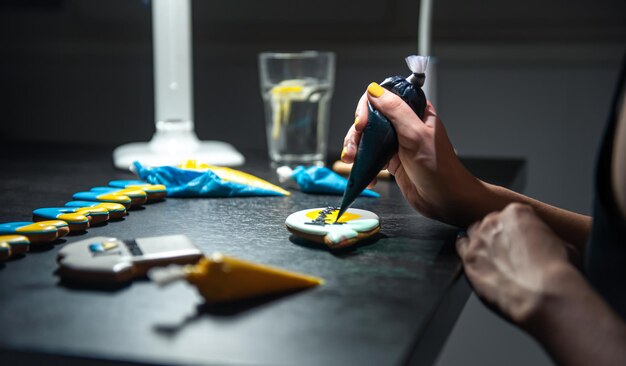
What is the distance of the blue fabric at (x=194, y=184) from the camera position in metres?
0.84

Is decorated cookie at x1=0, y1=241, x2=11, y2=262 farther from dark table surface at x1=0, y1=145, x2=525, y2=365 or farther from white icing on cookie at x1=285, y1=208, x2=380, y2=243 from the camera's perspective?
white icing on cookie at x1=285, y1=208, x2=380, y2=243

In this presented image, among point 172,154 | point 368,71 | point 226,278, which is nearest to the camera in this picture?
point 226,278

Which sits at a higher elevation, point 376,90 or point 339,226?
point 376,90

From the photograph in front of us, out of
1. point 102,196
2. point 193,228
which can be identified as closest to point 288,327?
point 193,228

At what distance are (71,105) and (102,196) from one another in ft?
3.53

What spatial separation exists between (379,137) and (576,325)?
247 mm

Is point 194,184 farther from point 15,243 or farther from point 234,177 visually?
point 15,243

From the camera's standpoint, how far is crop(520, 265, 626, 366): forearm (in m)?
0.45

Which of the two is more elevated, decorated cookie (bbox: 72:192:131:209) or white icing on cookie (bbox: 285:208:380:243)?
white icing on cookie (bbox: 285:208:380:243)

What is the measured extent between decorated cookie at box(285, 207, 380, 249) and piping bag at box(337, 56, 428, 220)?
0.05 ft

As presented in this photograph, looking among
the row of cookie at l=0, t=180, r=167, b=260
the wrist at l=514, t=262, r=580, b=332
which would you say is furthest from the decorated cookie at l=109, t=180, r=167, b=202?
the wrist at l=514, t=262, r=580, b=332

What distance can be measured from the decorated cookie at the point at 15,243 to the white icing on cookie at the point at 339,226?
216 millimetres

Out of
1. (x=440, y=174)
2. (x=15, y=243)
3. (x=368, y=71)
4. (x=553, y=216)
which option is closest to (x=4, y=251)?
(x=15, y=243)

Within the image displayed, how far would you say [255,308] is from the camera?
45 cm
